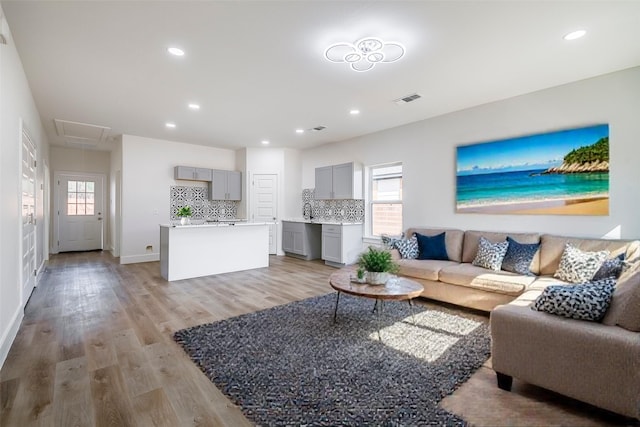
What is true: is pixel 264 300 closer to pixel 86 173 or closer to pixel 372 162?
pixel 372 162

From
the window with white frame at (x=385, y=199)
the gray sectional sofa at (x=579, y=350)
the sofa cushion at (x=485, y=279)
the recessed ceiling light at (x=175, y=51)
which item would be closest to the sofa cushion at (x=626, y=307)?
the gray sectional sofa at (x=579, y=350)

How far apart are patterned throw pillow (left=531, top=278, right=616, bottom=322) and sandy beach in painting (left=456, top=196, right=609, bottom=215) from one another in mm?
1966

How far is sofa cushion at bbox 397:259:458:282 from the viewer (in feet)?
12.0

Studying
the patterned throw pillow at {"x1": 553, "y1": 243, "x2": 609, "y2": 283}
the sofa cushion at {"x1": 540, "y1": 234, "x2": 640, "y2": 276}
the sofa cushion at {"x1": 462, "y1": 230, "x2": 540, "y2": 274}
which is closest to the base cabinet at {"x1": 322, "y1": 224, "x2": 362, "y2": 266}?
the sofa cushion at {"x1": 462, "y1": 230, "x2": 540, "y2": 274}

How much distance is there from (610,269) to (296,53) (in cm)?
335

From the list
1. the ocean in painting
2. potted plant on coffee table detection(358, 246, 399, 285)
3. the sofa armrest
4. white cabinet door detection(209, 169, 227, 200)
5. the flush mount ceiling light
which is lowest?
the sofa armrest

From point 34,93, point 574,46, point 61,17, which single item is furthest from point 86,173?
point 574,46

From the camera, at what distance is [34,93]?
12.8 feet

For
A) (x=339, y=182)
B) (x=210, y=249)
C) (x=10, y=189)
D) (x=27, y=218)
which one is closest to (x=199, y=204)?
(x=210, y=249)

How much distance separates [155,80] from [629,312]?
15.2ft

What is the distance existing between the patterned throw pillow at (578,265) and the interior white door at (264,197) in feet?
18.4

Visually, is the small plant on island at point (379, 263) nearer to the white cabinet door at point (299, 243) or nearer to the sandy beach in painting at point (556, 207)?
the sandy beach in painting at point (556, 207)

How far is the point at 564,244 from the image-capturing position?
3227 mm

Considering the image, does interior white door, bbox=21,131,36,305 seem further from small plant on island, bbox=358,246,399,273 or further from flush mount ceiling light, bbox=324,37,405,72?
small plant on island, bbox=358,246,399,273
